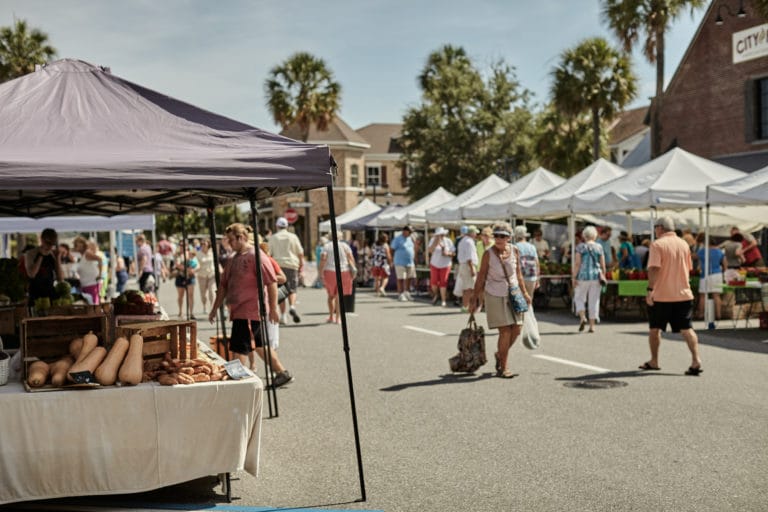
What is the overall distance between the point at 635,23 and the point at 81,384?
33303 millimetres

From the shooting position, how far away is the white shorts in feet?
54.9

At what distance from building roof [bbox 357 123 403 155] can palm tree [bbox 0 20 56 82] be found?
38720 mm

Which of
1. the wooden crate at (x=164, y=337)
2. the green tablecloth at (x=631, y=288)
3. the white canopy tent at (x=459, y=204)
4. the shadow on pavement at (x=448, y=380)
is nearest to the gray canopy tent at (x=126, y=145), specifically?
the wooden crate at (x=164, y=337)

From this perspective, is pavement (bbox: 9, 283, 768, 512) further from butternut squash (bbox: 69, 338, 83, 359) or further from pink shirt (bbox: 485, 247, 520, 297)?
pink shirt (bbox: 485, 247, 520, 297)

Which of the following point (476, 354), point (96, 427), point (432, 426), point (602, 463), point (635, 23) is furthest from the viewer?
point (635, 23)

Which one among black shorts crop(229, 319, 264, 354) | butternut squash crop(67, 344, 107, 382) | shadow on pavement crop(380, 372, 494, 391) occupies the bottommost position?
shadow on pavement crop(380, 372, 494, 391)

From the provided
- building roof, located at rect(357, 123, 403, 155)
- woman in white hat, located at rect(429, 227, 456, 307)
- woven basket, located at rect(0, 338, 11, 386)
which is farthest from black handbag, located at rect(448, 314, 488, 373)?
building roof, located at rect(357, 123, 403, 155)

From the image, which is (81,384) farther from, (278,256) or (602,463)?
(278,256)

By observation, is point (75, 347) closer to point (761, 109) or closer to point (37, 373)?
point (37, 373)

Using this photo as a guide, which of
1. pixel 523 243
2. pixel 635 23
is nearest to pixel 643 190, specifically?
pixel 523 243

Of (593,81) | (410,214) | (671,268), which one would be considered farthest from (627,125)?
(671,268)

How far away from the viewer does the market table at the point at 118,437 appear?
545 centimetres

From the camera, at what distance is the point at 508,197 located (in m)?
25.1

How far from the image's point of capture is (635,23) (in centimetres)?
3506
